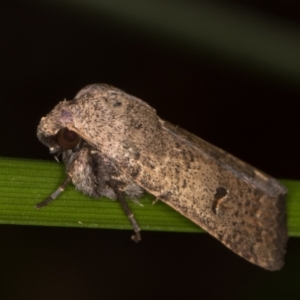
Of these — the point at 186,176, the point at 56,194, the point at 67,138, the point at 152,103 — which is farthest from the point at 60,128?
the point at 152,103

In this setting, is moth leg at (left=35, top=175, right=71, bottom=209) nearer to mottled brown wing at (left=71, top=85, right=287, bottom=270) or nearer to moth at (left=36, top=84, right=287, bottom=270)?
moth at (left=36, top=84, right=287, bottom=270)

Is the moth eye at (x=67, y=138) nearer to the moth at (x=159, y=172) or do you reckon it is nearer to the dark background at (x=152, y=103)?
the moth at (x=159, y=172)

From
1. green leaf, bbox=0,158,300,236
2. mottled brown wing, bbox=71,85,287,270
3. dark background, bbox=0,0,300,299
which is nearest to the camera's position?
green leaf, bbox=0,158,300,236

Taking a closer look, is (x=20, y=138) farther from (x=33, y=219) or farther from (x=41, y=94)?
(x=33, y=219)

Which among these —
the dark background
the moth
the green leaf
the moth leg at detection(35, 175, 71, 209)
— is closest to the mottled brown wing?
the moth

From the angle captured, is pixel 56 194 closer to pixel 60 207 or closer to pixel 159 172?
pixel 60 207

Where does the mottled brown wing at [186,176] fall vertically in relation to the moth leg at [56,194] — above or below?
above

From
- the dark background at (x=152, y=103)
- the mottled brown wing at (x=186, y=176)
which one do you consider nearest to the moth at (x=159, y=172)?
the mottled brown wing at (x=186, y=176)
